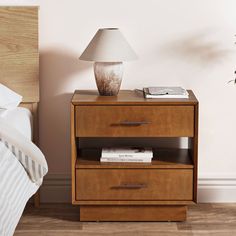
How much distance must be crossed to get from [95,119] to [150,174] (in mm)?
363

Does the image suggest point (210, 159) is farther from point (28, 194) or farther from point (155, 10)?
point (28, 194)

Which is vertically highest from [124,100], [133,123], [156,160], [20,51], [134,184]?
[20,51]

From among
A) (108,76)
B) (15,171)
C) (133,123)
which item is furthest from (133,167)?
(15,171)

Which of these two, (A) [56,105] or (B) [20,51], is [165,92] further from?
(B) [20,51]

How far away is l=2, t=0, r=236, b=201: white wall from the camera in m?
3.29

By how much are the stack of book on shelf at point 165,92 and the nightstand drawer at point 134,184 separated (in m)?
0.34

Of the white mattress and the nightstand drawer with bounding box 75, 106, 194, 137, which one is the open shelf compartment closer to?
the nightstand drawer with bounding box 75, 106, 194, 137

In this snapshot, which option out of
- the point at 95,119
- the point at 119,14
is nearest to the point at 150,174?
the point at 95,119

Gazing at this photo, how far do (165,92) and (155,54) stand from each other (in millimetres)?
297

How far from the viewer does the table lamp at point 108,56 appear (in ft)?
9.91

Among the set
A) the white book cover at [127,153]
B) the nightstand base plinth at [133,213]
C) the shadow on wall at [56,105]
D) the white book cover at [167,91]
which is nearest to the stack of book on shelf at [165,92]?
the white book cover at [167,91]

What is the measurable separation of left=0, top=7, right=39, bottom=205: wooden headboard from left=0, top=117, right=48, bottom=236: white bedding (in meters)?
0.47

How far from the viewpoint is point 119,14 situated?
3289mm

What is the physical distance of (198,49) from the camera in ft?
10.9
